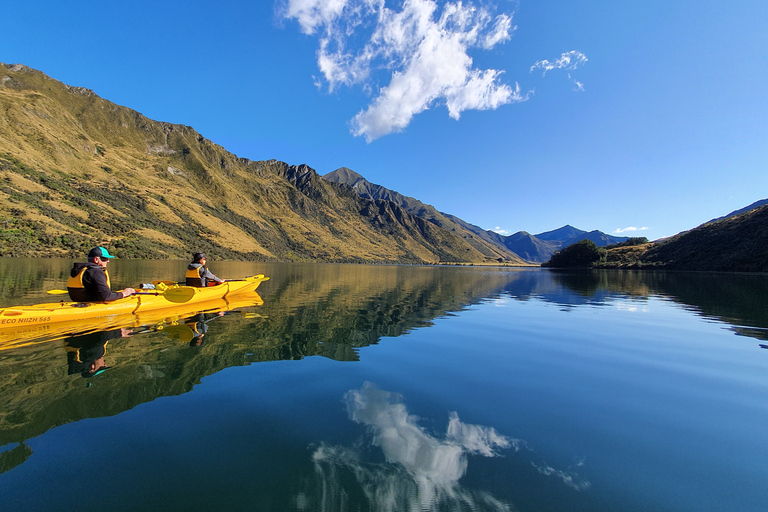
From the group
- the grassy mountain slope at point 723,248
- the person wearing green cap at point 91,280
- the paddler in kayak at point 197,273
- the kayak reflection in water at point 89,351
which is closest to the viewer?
the kayak reflection in water at point 89,351

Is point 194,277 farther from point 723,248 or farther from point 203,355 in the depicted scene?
point 723,248

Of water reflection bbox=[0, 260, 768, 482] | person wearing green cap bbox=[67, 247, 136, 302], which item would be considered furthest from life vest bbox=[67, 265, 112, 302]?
water reflection bbox=[0, 260, 768, 482]

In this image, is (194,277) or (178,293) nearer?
(178,293)

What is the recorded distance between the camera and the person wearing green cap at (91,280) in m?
13.5

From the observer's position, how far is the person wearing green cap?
13.5 m

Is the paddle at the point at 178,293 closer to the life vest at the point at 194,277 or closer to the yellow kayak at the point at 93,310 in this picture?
the yellow kayak at the point at 93,310

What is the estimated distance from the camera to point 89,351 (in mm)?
9906

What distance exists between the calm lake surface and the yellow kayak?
213 cm

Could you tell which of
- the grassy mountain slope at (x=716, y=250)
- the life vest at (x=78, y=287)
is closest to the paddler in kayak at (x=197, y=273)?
the life vest at (x=78, y=287)

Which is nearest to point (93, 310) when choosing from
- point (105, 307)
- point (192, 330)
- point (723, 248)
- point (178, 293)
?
point (105, 307)

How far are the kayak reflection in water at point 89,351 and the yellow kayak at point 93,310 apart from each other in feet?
4.33

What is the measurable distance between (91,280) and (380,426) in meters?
14.6

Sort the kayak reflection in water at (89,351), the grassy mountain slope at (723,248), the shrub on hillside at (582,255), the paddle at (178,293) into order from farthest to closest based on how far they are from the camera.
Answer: the shrub on hillside at (582,255)
the grassy mountain slope at (723,248)
the paddle at (178,293)
the kayak reflection in water at (89,351)

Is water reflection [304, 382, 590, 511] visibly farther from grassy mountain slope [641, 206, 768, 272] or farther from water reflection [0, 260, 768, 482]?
grassy mountain slope [641, 206, 768, 272]
